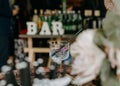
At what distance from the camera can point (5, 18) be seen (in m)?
3.53

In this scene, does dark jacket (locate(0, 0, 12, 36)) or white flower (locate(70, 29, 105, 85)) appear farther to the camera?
dark jacket (locate(0, 0, 12, 36))

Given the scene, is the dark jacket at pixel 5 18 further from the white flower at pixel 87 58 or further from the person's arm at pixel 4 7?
the white flower at pixel 87 58

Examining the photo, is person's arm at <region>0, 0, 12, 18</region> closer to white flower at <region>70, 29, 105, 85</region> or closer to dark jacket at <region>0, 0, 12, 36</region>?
dark jacket at <region>0, 0, 12, 36</region>

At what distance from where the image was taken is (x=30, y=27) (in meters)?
4.88

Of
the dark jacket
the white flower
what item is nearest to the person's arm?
the dark jacket

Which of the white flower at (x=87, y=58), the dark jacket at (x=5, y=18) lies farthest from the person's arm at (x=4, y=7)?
the white flower at (x=87, y=58)

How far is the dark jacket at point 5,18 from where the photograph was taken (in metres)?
3.42

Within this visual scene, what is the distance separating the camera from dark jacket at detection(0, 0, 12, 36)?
3422 millimetres

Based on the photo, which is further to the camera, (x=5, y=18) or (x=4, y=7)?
(x=5, y=18)

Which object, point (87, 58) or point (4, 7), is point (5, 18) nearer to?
point (4, 7)

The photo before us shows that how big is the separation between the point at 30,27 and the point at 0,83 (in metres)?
→ 3.99

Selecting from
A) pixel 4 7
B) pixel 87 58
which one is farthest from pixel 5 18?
pixel 87 58

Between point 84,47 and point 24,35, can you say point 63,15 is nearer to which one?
point 24,35

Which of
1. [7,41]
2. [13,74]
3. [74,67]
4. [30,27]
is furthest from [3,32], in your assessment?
[74,67]
